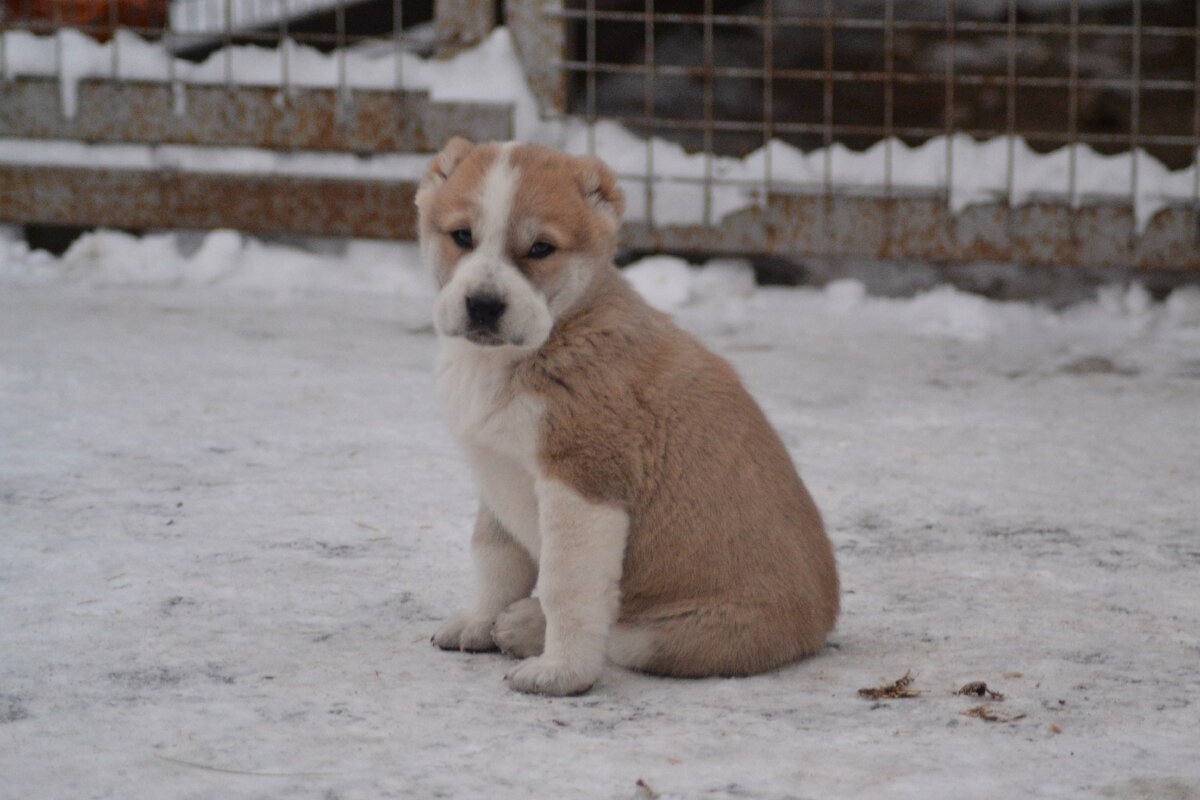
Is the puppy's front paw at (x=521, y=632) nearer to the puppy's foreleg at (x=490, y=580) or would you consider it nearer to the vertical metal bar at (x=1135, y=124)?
the puppy's foreleg at (x=490, y=580)

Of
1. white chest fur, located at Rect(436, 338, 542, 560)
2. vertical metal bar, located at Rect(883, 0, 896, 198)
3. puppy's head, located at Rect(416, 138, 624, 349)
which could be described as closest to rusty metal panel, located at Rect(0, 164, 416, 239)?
vertical metal bar, located at Rect(883, 0, 896, 198)

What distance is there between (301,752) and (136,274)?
5443mm

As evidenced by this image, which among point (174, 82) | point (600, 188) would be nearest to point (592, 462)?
point (600, 188)

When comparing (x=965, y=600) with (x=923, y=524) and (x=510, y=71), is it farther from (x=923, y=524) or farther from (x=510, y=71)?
(x=510, y=71)

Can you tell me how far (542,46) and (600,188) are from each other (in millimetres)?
4293

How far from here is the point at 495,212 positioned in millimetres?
2596

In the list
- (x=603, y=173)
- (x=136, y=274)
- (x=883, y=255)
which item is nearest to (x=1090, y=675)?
(x=603, y=173)

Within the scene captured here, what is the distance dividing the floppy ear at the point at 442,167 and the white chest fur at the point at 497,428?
1.10 ft

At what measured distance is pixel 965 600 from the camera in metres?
3.10

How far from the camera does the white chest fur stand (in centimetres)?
→ 259

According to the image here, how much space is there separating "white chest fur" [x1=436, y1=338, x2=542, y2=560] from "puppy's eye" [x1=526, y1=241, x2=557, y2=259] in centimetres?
19

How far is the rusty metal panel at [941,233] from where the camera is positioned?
668 cm

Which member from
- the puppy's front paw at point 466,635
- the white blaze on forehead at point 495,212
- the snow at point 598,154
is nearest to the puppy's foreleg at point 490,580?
the puppy's front paw at point 466,635

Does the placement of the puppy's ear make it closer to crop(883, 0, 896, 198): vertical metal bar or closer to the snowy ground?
the snowy ground
